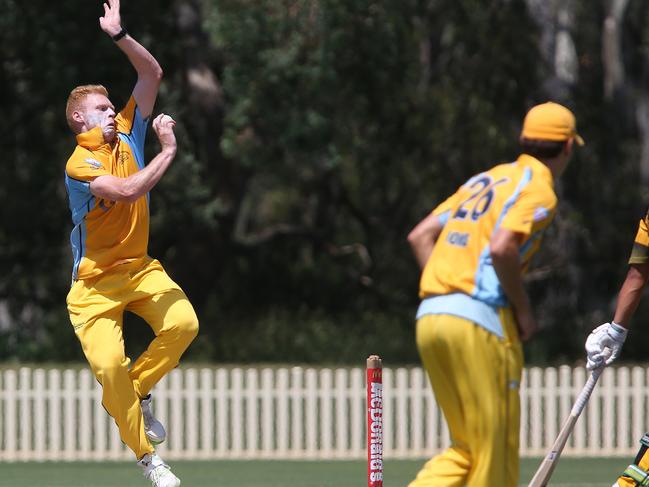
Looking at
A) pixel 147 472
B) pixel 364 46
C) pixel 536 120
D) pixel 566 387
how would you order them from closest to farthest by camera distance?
pixel 536 120 < pixel 147 472 < pixel 566 387 < pixel 364 46

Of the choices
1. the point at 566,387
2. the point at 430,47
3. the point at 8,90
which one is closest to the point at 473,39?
the point at 430,47

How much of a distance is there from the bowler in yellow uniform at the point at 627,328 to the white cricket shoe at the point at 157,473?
7.37 feet

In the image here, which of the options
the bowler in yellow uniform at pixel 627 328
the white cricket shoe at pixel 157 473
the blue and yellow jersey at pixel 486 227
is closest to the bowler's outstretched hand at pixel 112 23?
the white cricket shoe at pixel 157 473

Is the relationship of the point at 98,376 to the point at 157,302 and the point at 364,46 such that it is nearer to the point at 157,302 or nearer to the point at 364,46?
the point at 157,302

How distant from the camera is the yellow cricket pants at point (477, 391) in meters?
6.16

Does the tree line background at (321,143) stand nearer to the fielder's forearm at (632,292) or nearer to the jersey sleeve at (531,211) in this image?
the fielder's forearm at (632,292)

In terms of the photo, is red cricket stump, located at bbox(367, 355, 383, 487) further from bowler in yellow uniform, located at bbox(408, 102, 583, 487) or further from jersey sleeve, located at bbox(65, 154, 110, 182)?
jersey sleeve, located at bbox(65, 154, 110, 182)

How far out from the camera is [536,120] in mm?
6262

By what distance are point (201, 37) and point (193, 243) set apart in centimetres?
299

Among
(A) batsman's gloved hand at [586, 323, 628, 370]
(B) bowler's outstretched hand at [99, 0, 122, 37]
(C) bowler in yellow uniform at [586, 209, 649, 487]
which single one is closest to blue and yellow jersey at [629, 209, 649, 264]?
(C) bowler in yellow uniform at [586, 209, 649, 487]

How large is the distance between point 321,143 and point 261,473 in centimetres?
685

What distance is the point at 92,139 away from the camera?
8.70 metres

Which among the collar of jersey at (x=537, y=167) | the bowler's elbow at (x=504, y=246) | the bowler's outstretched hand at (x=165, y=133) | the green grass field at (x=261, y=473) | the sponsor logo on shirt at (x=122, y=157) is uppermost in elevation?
the bowler's outstretched hand at (x=165, y=133)

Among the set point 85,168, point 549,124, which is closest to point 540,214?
point 549,124
